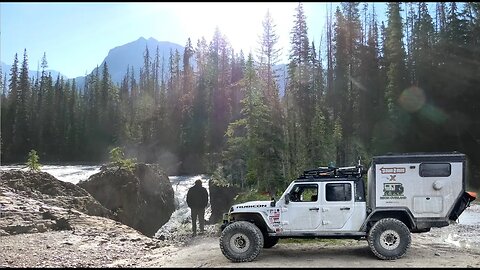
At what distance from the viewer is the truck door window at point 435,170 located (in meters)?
11.1

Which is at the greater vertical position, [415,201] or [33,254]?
[415,201]

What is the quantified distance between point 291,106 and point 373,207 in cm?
3188

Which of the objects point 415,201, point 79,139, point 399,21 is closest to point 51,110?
point 79,139

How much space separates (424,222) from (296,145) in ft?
64.1

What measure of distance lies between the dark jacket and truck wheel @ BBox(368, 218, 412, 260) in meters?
8.55

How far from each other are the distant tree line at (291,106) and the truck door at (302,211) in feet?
45.3

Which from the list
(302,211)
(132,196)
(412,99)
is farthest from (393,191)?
(412,99)

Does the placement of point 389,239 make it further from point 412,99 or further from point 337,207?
point 412,99

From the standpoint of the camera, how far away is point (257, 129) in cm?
2709

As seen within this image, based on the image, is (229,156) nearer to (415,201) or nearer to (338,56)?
(415,201)

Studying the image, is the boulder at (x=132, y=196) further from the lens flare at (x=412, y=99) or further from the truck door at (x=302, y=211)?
the lens flare at (x=412, y=99)

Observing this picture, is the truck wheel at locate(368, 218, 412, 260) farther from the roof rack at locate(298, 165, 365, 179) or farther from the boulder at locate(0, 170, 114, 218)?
the boulder at locate(0, 170, 114, 218)

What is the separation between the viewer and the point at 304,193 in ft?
38.2

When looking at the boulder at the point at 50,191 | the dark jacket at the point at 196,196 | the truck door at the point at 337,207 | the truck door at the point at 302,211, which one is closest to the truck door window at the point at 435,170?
the truck door at the point at 337,207
